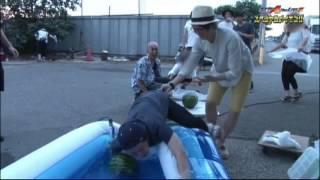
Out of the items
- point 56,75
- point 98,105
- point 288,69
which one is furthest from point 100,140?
point 56,75

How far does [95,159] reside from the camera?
2.77 metres

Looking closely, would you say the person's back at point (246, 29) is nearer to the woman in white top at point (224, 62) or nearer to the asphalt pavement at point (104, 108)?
the woman in white top at point (224, 62)

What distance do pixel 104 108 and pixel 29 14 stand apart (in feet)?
10.1

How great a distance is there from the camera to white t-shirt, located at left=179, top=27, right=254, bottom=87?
280cm

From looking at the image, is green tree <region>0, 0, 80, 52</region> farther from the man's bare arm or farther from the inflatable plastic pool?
the man's bare arm

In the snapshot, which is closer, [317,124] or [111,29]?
[317,124]

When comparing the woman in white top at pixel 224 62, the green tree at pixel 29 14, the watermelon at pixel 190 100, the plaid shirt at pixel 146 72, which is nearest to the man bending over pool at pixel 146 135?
the woman in white top at pixel 224 62

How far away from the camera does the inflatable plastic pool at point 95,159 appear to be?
2.32 meters

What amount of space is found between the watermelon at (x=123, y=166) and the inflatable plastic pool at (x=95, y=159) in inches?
1.3

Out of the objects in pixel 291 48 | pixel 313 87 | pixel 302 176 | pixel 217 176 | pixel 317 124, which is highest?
pixel 291 48

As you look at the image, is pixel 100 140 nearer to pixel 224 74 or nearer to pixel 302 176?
pixel 224 74

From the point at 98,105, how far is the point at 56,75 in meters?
2.00

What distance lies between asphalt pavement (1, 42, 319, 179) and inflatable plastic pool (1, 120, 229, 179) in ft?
0.46

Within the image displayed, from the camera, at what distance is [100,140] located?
2902mm
